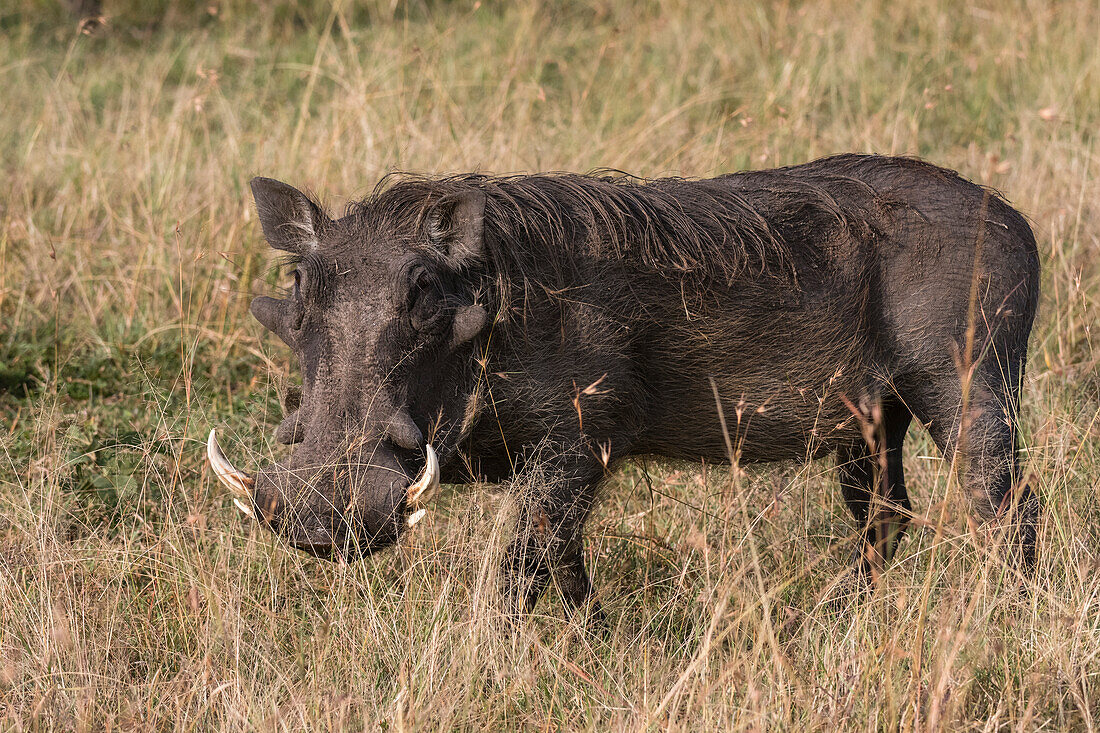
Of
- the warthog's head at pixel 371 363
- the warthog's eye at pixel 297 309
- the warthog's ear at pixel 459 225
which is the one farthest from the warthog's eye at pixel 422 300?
the warthog's eye at pixel 297 309

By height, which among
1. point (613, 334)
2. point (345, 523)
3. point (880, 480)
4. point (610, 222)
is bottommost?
point (880, 480)

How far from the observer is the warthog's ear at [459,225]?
2.62 metres

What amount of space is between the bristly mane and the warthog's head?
2.7 inches

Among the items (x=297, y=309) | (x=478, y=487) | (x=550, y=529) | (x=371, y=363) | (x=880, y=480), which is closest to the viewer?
(x=371, y=363)

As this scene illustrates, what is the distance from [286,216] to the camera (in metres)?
2.85

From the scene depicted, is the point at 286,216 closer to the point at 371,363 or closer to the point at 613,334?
the point at 371,363

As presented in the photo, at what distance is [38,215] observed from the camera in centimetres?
509

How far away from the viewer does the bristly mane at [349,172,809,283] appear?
9.01 ft

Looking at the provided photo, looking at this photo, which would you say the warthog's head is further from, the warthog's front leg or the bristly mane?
the warthog's front leg

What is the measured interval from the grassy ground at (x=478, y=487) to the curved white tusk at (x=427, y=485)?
28 centimetres

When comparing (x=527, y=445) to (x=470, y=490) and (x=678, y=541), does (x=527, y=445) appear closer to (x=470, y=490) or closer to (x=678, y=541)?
(x=470, y=490)

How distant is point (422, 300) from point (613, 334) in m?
0.48

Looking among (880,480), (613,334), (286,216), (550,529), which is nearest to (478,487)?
(550,529)

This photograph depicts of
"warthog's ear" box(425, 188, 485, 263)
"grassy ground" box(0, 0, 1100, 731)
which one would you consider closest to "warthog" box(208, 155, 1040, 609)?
"warthog's ear" box(425, 188, 485, 263)
